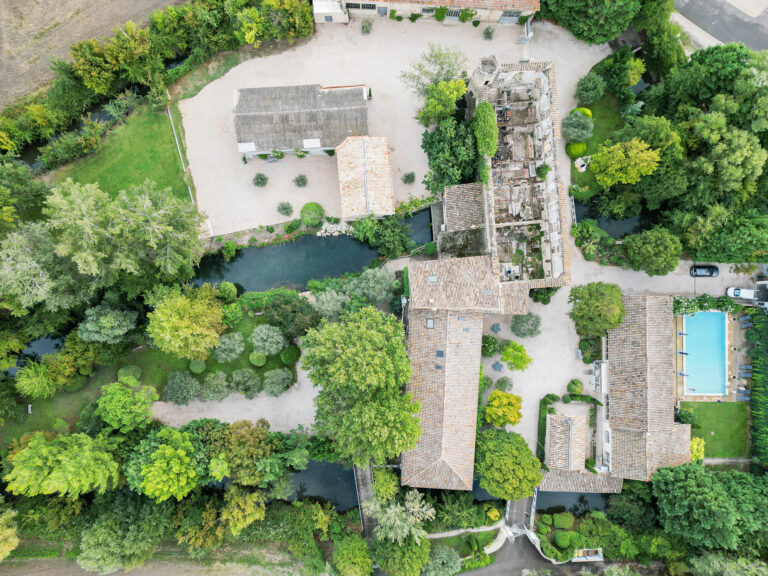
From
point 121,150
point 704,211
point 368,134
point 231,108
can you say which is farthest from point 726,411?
point 121,150

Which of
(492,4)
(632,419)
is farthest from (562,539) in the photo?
(492,4)

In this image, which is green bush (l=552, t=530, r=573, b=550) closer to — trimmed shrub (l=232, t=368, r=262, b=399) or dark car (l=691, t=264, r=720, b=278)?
dark car (l=691, t=264, r=720, b=278)

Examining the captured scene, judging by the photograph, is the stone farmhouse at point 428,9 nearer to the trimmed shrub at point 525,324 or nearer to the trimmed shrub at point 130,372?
the trimmed shrub at point 525,324

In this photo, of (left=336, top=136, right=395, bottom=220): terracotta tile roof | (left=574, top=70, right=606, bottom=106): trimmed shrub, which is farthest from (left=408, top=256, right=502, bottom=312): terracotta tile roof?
(left=574, top=70, right=606, bottom=106): trimmed shrub

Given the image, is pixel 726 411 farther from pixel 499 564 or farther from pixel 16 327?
pixel 16 327

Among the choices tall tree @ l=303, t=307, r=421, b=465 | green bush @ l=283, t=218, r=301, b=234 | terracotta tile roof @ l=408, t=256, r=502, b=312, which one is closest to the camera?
tall tree @ l=303, t=307, r=421, b=465

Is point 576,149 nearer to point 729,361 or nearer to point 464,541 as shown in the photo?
point 729,361

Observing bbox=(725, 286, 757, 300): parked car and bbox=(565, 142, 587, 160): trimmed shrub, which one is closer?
bbox=(725, 286, 757, 300): parked car
